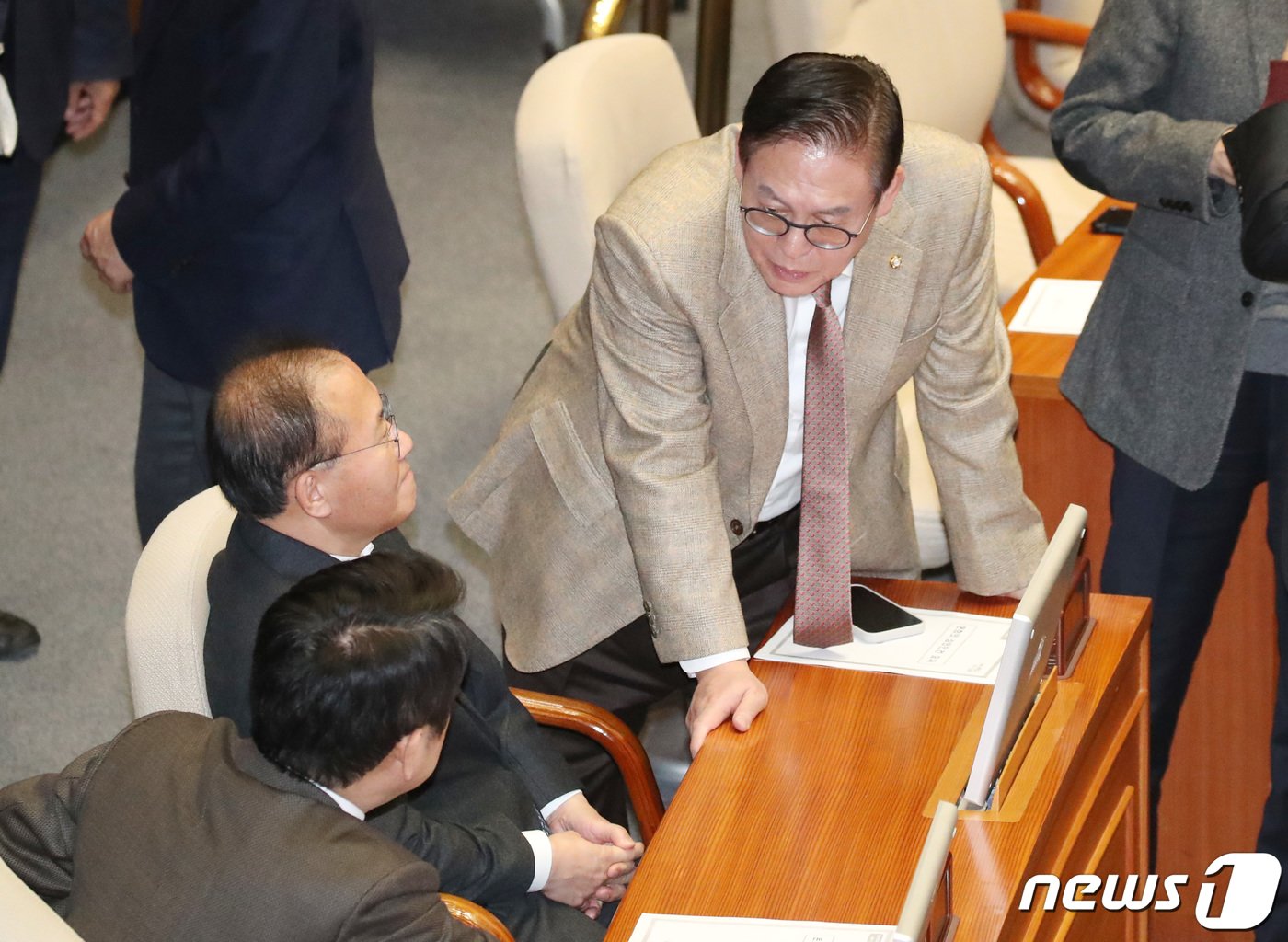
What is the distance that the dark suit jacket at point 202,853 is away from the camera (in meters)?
1.41

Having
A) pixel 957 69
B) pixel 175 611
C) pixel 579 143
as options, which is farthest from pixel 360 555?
pixel 957 69

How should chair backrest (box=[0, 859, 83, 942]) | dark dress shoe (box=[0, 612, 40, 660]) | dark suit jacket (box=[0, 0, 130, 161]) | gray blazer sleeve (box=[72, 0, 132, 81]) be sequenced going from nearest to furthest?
chair backrest (box=[0, 859, 83, 942]) < dark suit jacket (box=[0, 0, 130, 161]) < gray blazer sleeve (box=[72, 0, 132, 81]) < dark dress shoe (box=[0, 612, 40, 660])

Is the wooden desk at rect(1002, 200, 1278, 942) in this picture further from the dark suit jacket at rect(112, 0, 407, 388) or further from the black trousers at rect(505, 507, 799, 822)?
the dark suit jacket at rect(112, 0, 407, 388)

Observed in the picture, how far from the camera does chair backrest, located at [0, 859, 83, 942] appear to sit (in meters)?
1.22

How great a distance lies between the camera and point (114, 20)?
282 centimetres

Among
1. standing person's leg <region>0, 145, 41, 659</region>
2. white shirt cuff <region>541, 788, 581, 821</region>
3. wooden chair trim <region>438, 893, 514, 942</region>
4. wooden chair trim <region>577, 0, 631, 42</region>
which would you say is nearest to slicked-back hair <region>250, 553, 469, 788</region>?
wooden chair trim <region>438, 893, 514, 942</region>

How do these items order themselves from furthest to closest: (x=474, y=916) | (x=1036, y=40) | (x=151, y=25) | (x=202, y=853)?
(x=1036, y=40), (x=151, y=25), (x=474, y=916), (x=202, y=853)

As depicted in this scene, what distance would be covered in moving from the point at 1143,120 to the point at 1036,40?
2.41 meters

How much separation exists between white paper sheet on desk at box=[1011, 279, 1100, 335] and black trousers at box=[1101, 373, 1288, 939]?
15.4 inches

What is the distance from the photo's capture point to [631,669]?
7.33 ft

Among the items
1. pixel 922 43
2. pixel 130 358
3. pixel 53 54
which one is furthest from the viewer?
pixel 130 358

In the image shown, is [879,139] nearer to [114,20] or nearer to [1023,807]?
[1023,807]

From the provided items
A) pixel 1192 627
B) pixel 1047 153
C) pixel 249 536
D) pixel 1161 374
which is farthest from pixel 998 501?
pixel 1047 153

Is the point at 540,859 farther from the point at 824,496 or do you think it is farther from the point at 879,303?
the point at 879,303
